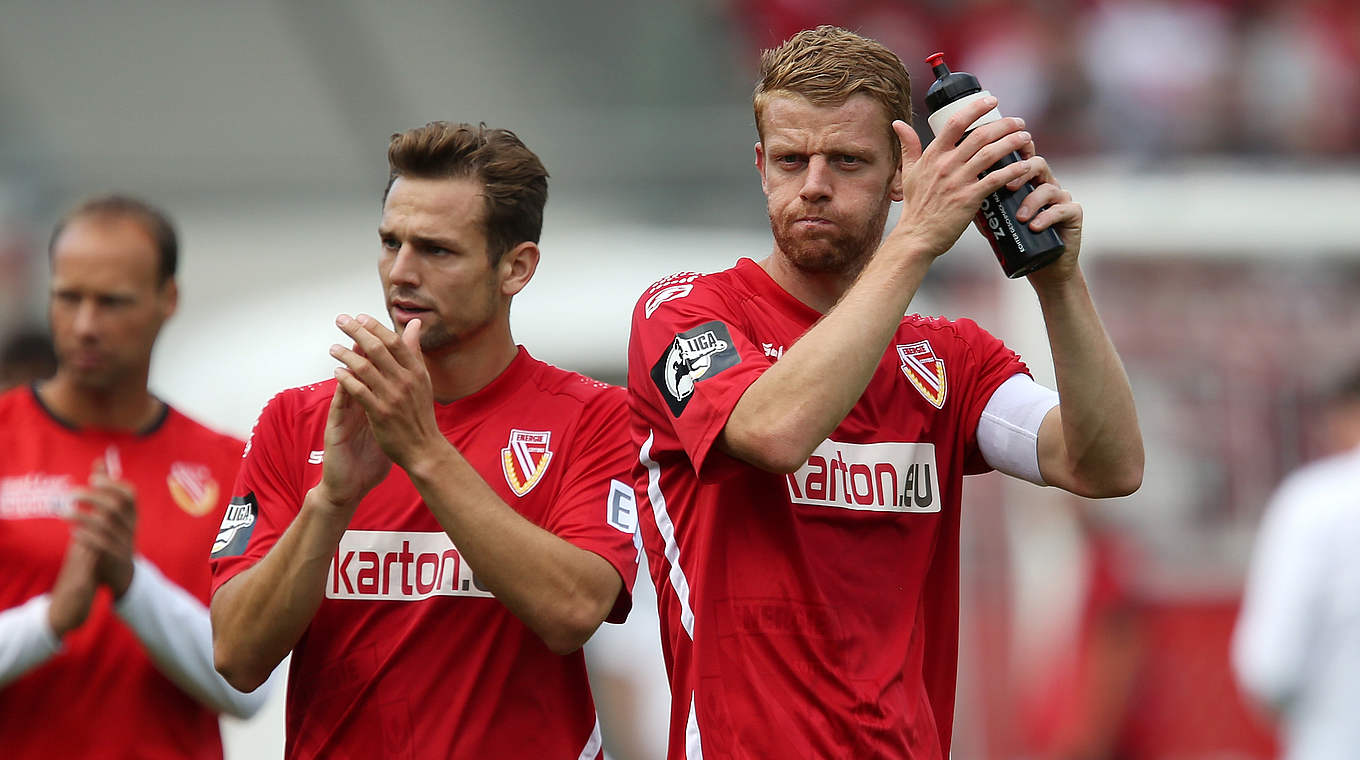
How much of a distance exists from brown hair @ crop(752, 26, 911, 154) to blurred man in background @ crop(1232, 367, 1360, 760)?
2634 mm

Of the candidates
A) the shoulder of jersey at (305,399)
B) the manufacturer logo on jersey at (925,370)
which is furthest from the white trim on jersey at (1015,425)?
the shoulder of jersey at (305,399)

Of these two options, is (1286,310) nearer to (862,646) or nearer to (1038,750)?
(1038,750)

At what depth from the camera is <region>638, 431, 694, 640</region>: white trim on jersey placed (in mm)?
3328

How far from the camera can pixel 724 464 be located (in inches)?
125

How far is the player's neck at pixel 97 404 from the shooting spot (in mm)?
4594

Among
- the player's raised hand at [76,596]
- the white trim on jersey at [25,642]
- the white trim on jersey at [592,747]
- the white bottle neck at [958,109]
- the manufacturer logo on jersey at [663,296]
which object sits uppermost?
the white bottle neck at [958,109]

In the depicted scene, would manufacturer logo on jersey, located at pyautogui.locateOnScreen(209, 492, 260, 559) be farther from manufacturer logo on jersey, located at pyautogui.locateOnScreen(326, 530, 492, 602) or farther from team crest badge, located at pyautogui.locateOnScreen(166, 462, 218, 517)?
team crest badge, located at pyautogui.locateOnScreen(166, 462, 218, 517)

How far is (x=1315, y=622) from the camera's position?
5.43 meters

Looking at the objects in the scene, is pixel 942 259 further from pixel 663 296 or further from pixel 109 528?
pixel 663 296

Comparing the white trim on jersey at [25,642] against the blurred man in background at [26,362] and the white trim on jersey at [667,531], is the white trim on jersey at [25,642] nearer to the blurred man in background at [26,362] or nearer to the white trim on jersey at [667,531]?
the white trim on jersey at [667,531]

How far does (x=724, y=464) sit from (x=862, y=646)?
46cm

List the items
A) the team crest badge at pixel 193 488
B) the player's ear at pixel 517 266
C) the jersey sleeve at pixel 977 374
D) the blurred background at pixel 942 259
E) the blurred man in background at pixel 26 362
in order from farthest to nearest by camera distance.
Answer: the blurred background at pixel 942 259, the blurred man in background at pixel 26 362, the team crest badge at pixel 193 488, the player's ear at pixel 517 266, the jersey sleeve at pixel 977 374

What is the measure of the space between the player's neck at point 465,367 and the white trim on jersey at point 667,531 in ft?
1.61

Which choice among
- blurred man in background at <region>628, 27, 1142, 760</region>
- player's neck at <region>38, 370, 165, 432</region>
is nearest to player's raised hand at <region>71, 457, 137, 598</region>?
player's neck at <region>38, 370, 165, 432</region>
